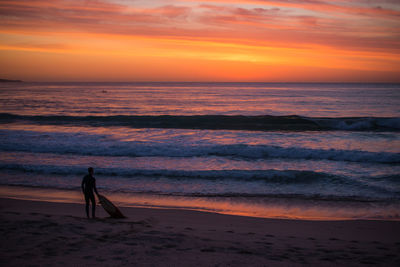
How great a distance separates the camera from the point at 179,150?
1672 centimetres

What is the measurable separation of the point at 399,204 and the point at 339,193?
168 centimetres

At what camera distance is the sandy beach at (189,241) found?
5141 millimetres

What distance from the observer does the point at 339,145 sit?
17.7m

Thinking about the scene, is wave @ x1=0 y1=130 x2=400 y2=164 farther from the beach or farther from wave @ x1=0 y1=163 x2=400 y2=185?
wave @ x1=0 y1=163 x2=400 y2=185

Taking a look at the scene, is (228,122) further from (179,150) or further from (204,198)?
(204,198)

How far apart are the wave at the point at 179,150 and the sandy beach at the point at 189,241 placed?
785 centimetres

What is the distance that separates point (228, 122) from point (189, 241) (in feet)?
70.1

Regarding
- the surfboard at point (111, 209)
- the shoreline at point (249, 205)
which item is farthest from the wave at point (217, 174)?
the surfboard at point (111, 209)

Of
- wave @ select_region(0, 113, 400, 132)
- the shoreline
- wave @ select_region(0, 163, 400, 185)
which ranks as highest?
wave @ select_region(0, 113, 400, 132)

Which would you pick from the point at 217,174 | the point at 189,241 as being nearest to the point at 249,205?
the point at 217,174

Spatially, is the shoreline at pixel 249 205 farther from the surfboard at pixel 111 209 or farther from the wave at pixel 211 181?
the surfboard at pixel 111 209

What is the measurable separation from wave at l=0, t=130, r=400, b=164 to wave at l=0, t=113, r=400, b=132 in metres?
7.54

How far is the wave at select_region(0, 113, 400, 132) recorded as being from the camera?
24609 mm

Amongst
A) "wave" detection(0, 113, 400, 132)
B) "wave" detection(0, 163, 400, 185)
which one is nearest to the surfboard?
"wave" detection(0, 163, 400, 185)
